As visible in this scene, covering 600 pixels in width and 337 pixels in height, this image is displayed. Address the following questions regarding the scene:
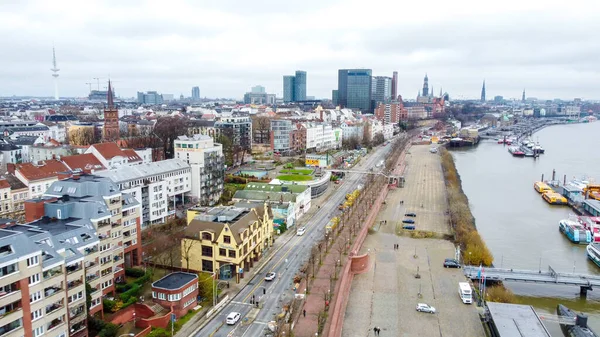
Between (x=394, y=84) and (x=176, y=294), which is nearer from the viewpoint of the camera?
(x=176, y=294)

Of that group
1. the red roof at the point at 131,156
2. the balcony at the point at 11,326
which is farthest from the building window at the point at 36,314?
the red roof at the point at 131,156

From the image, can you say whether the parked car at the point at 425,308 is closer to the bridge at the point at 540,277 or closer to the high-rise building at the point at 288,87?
the bridge at the point at 540,277

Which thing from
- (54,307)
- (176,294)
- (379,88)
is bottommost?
(176,294)

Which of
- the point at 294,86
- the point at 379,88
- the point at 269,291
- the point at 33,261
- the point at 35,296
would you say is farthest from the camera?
the point at 294,86

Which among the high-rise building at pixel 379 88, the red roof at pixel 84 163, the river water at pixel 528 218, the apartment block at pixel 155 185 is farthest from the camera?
the high-rise building at pixel 379 88

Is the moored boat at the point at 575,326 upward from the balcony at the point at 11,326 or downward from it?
downward

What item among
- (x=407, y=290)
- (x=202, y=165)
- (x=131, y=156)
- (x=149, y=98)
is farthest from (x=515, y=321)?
(x=149, y=98)

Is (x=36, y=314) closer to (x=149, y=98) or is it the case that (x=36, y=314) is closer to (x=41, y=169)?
(x=41, y=169)

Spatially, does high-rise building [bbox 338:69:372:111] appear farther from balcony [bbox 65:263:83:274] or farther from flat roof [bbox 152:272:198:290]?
balcony [bbox 65:263:83:274]
